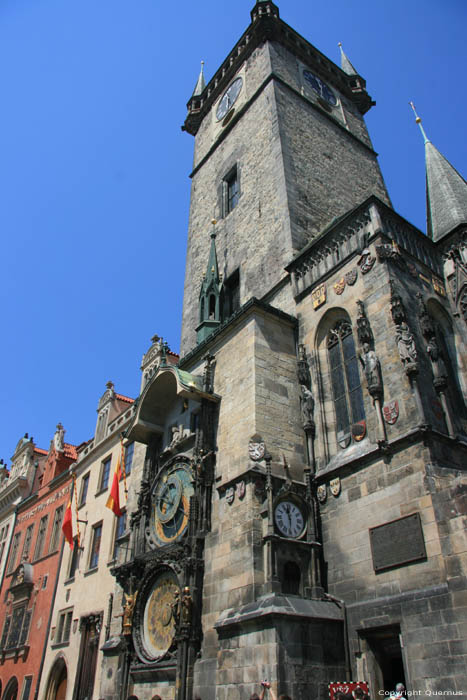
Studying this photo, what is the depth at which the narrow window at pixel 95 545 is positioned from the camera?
842 inches

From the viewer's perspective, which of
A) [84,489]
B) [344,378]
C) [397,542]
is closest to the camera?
[397,542]

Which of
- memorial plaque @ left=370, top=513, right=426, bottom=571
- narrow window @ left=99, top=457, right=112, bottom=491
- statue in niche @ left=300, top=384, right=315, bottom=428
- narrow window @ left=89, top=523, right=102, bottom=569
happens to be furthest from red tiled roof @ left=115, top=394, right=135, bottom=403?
Answer: memorial plaque @ left=370, top=513, right=426, bottom=571

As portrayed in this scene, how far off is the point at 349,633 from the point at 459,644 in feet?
7.39

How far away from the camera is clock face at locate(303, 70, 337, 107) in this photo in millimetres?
25141

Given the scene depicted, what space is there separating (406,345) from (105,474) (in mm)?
16596

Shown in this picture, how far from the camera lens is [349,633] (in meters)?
9.73

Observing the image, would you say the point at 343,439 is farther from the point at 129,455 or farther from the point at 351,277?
the point at 129,455

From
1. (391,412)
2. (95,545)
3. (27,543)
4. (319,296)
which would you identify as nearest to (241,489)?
(391,412)

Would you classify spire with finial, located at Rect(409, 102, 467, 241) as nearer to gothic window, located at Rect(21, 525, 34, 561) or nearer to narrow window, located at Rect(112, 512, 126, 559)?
narrow window, located at Rect(112, 512, 126, 559)

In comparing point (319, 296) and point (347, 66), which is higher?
point (347, 66)

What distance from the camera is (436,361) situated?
36.3ft

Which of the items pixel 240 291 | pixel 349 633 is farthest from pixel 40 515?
pixel 349 633

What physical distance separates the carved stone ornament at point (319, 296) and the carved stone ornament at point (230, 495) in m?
5.07

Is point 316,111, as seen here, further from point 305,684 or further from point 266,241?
point 305,684
